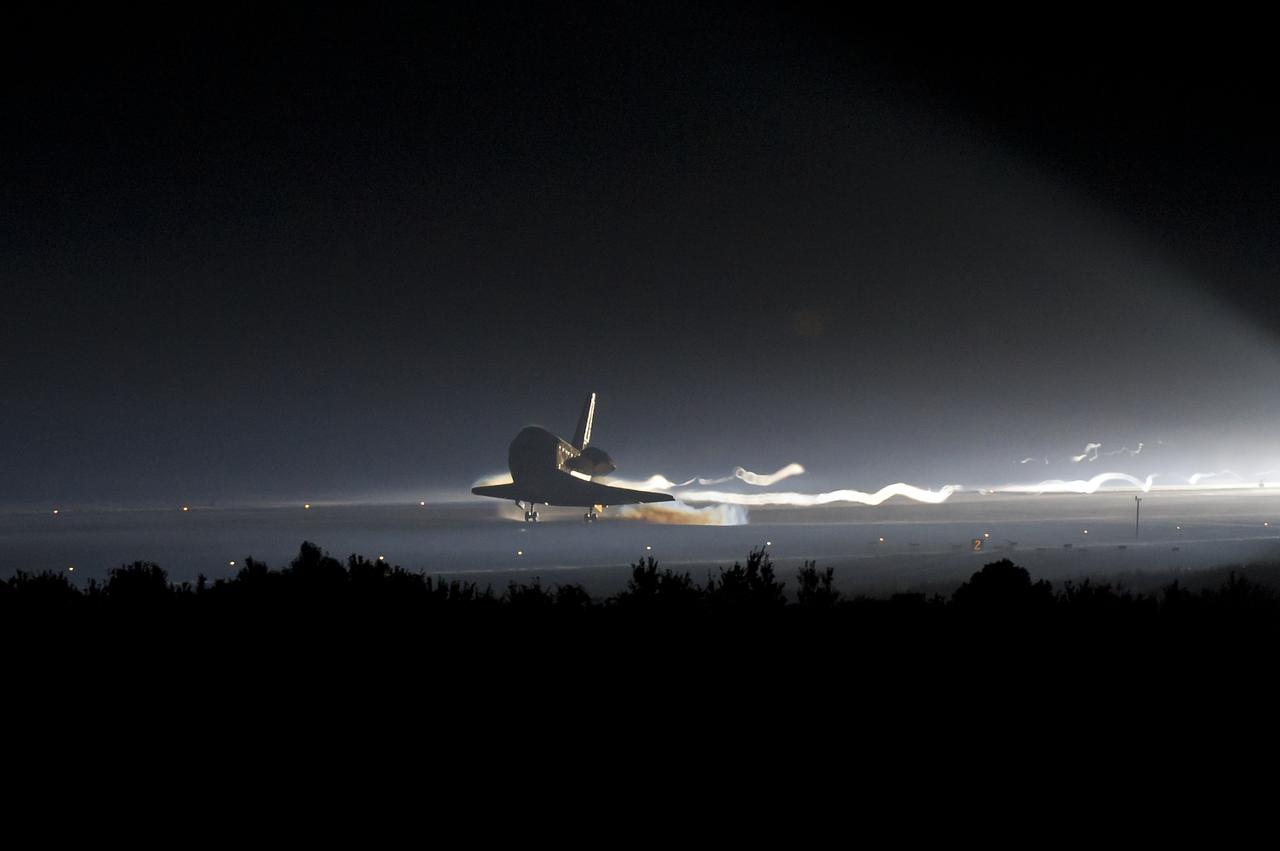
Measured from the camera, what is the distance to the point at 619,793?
611 inches

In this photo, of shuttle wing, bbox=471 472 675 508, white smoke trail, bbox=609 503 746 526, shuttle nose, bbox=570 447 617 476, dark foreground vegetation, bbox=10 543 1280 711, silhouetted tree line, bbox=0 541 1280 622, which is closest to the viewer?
dark foreground vegetation, bbox=10 543 1280 711

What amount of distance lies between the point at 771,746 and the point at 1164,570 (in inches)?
3416

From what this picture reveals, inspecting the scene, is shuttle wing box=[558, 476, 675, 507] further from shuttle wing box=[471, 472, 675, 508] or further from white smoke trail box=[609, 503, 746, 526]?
white smoke trail box=[609, 503, 746, 526]

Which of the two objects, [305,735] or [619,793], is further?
[305,735]

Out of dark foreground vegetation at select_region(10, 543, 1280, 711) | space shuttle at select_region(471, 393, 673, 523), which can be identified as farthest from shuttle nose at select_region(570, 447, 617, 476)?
dark foreground vegetation at select_region(10, 543, 1280, 711)

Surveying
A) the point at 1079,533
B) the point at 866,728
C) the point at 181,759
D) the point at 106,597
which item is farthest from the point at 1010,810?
the point at 1079,533

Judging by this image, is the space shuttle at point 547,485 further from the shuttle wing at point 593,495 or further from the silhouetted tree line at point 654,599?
the silhouetted tree line at point 654,599

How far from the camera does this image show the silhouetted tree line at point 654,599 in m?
29.2

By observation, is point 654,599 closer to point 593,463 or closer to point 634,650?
point 634,650

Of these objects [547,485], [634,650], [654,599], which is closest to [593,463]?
[547,485]

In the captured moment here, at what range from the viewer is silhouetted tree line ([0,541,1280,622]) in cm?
2923

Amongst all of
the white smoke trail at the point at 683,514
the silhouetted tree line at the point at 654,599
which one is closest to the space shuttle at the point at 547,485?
the white smoke trail at the point at 683,514

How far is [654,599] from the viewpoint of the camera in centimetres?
3031

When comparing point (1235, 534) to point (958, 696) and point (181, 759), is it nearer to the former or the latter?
point (958, 696)
